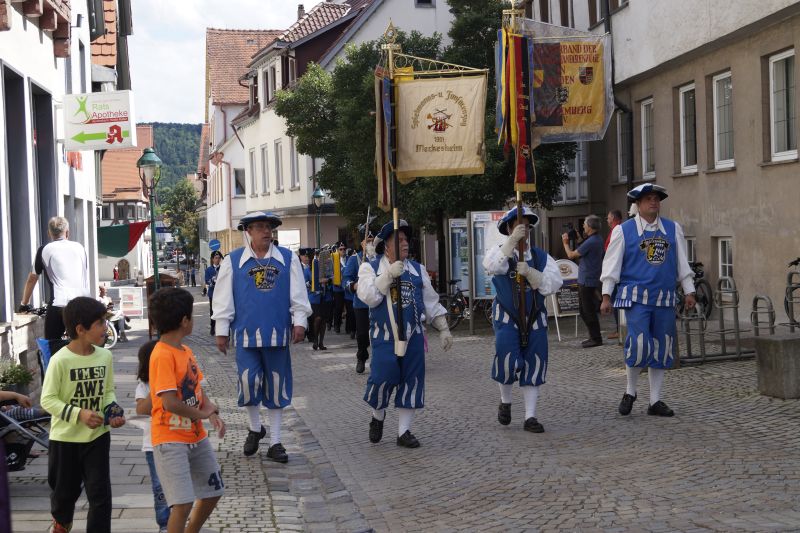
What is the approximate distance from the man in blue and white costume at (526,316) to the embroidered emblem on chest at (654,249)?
831mm

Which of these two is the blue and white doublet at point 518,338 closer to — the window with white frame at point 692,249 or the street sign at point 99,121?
the street sign at point 99,121

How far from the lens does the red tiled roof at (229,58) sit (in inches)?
2360

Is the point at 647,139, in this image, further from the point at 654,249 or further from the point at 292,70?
the point at 292,70

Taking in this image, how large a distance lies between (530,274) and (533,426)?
1207mm

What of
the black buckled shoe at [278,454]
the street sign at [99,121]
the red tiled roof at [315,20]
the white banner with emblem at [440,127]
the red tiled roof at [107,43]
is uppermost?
the red tiled roof at [315,20]

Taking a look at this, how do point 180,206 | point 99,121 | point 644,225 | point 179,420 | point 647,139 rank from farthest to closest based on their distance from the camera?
point 180,206, point 647,139, point 99,121, point 644,225, point 179,420

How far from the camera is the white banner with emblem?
1096 cm

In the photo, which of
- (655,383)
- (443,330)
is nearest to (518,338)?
(443,330)

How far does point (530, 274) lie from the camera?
8945mm

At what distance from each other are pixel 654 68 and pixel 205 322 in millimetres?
14273

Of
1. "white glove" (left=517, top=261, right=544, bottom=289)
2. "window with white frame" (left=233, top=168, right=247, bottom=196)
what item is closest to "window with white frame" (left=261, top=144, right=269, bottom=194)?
"window with white frame" (left=233, top=168, right=247, bottom=196)

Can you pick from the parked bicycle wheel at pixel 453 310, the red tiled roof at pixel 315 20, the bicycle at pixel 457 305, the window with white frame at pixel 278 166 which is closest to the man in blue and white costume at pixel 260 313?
the bicycle at pixel 457 305

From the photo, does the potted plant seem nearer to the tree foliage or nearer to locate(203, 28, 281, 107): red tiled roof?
locate(203, 28, 281, 107): red tiled roof

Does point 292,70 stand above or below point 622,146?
above
